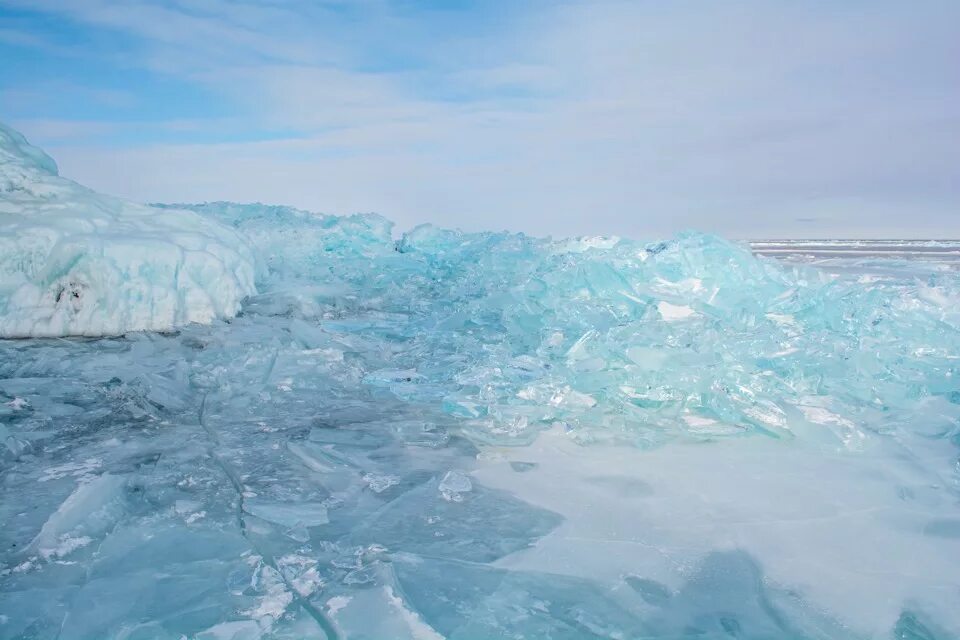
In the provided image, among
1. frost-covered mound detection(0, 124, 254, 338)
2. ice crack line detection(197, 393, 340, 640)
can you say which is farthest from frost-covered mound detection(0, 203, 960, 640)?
frost-covered mound detection(0, 124, 254, 338)

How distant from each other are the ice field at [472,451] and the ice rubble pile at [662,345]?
0.02 meters

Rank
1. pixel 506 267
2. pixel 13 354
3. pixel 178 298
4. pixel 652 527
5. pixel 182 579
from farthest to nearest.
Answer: pixel 506 267 → pixel 178 298 → pixel 13 354 → pixel 652 527 → pixel 182 579

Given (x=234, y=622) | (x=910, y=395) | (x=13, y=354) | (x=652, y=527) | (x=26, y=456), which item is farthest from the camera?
(x=13, y=354)

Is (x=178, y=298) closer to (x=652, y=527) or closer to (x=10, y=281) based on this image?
(x=10, y=281)

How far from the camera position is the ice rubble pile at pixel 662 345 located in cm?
320

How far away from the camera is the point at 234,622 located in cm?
164

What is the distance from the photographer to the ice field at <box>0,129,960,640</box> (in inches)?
69.3

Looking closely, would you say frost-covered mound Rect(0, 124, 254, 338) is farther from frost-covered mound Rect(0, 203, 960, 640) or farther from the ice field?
frost-covered mound Rect(0, 203, 960, 640)

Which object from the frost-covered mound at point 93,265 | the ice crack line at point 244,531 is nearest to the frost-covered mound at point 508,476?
the ice crack line at point 244,531

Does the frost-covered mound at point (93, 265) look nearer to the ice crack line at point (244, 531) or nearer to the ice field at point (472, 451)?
the ice field at point (472, 451)

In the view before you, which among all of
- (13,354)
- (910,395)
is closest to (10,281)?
(13,354)

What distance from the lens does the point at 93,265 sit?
5.05 meters

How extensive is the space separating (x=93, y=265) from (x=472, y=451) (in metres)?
3.97

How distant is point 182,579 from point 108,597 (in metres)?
0.19
